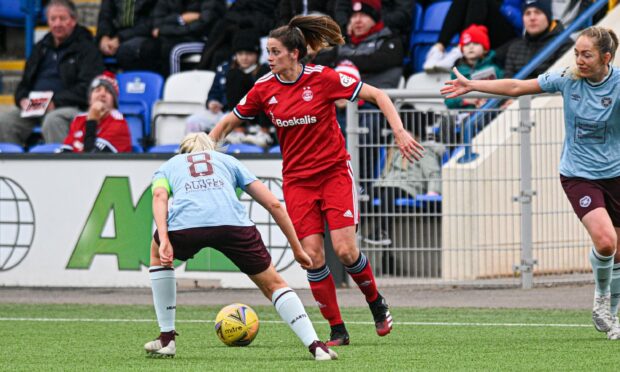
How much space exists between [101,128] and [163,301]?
717 centimetres

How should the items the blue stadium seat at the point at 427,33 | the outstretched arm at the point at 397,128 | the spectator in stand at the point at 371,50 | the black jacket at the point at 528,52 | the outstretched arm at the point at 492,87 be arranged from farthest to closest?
the blue stadium seat at the point at 427,33 < the spectator in stand at the point at 371,50 < the black jacket at the point at 528,52 < the outstretched arm at the point at 492,87 < the outstretched arm at the point at 397,128

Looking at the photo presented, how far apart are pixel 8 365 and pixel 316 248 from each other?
2.44m

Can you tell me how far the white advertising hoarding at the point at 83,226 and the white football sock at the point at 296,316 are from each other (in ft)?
18.9

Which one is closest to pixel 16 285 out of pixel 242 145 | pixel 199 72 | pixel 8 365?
pixel 242 145

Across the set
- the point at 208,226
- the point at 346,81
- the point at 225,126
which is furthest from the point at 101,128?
the point at 208,226

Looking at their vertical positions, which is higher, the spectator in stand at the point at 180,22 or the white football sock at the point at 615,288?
the spectator in stand at the point at 180,22

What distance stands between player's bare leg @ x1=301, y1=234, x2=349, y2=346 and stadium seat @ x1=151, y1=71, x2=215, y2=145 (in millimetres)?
6901

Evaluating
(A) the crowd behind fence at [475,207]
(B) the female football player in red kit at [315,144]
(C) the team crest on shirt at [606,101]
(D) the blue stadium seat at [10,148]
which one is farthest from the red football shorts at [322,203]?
(D) the blue stadium seat at [10,148]

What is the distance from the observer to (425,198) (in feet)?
44.9

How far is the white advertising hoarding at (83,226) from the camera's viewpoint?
45.4ft

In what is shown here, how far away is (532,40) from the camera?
15.5 m

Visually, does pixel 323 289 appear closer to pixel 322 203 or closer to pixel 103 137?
pixel 322 203

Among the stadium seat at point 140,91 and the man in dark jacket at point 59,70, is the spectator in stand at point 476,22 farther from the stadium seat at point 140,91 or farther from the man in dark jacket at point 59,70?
the man in dark jacket at point 59,70

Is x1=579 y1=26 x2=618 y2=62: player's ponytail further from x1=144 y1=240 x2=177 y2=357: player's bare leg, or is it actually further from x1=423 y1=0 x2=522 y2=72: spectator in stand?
x1=423 y1=0 x2=522 y2=72: spectator in stand
